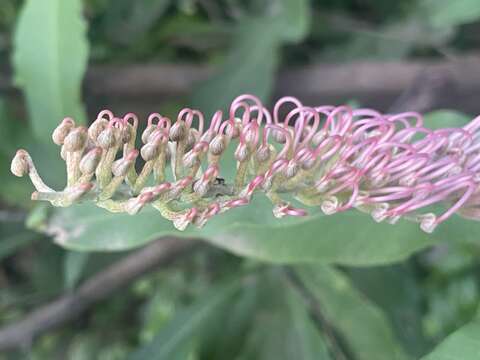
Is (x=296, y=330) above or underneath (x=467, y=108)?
underneath

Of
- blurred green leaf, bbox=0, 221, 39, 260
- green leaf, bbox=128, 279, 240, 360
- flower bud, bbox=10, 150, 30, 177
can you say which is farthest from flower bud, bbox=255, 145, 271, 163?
blurred green leaf, bbox=0, 221, 39, 260

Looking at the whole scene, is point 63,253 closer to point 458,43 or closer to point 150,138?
point 150,138

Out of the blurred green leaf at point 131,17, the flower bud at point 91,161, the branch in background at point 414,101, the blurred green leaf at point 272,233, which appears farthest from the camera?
the blurred green leaf at point 131,17

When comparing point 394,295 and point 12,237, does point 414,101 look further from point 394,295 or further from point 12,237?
point 12,237

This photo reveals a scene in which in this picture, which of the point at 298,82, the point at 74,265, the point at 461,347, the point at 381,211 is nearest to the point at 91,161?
the point at 381,211

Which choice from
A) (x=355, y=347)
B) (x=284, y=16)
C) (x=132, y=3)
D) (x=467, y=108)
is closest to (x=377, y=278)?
(x=355, y=347)

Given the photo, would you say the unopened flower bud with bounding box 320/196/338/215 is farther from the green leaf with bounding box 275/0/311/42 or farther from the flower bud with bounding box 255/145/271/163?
the green leaf with bounding box 275/0/311/42

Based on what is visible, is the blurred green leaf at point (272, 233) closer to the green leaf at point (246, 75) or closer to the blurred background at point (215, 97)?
the blurred background at point (215, 97)

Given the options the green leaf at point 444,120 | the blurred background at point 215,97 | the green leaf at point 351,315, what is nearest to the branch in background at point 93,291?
the blurred background at point 215,97
